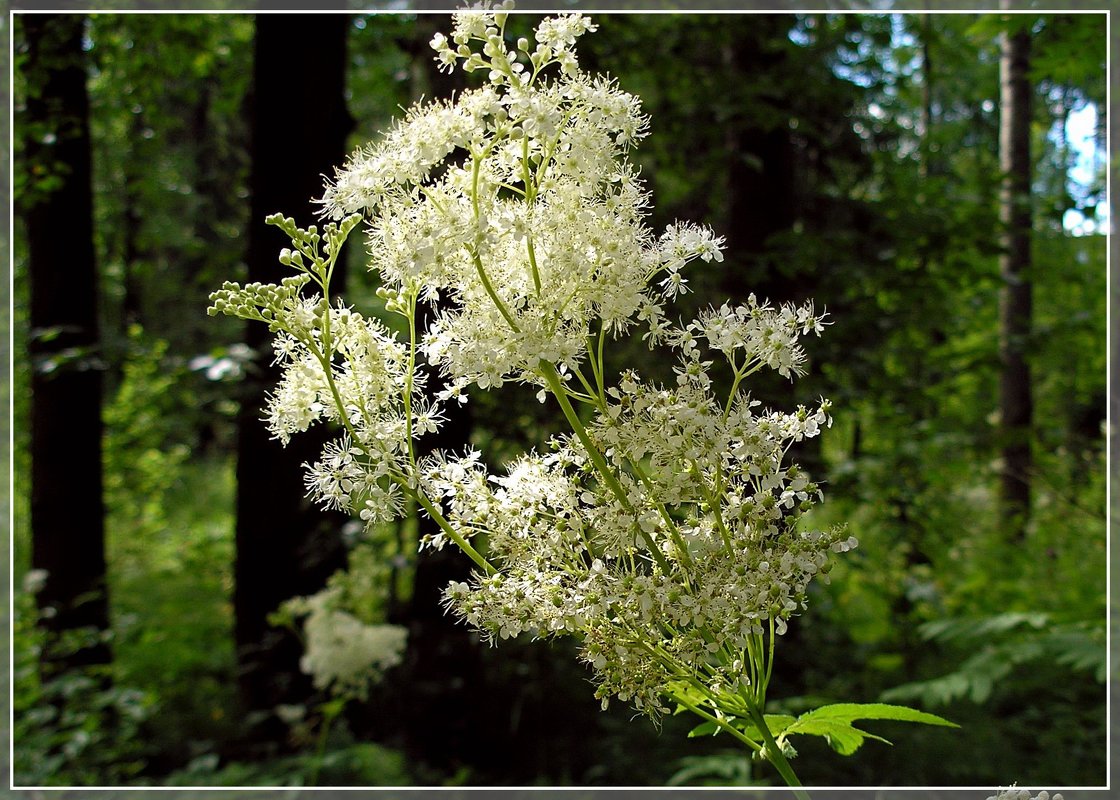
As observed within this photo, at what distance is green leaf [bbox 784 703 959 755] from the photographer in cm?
93

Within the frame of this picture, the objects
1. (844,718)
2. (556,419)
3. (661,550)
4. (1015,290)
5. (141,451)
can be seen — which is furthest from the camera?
(141,451)

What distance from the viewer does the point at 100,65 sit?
4645 mm

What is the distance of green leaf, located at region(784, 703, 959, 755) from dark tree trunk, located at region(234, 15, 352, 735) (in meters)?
2.97

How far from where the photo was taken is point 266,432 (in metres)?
3.81

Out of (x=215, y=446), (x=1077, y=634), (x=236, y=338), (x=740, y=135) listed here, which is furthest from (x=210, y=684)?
(x=215, y=446)

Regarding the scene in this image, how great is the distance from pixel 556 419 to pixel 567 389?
2.91m

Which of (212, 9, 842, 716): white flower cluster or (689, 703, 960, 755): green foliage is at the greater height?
(212, 9, 842, 716): white flower cluster

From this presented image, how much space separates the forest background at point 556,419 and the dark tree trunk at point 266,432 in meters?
0.02

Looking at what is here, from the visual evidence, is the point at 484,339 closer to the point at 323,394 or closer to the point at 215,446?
the point at 323,394

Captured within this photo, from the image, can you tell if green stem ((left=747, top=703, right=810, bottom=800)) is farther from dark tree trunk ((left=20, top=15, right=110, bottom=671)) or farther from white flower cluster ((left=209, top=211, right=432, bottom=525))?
dark tree trunk ((left=20, top=15, right=110, bottom=671))

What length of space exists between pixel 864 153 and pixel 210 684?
5201 mm

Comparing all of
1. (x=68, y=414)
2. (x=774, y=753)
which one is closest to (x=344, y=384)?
(x=774, y=753)

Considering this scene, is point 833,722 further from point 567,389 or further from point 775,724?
point 567,389

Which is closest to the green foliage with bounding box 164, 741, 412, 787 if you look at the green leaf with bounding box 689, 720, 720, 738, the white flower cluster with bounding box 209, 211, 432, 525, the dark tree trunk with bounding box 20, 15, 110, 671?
the dark tree trunk with bounding box 20, 15, 110, 671
